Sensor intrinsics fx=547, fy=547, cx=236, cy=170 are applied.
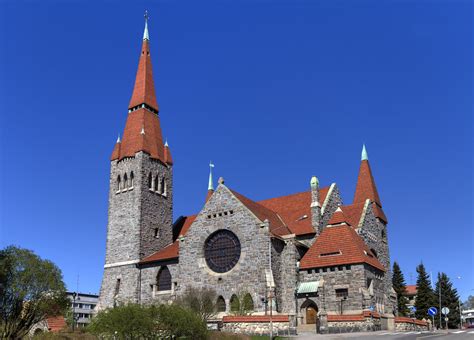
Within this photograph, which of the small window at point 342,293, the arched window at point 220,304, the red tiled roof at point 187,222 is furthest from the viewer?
the red tiled roof at point 187,222

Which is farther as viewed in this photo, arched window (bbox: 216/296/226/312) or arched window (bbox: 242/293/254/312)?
arched window (bbox: 216/296/226/312)

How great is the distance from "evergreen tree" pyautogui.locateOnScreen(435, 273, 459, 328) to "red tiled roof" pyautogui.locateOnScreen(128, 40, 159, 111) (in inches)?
1490

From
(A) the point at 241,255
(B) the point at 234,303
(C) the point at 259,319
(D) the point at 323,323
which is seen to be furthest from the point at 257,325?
(A) the point at 241,255

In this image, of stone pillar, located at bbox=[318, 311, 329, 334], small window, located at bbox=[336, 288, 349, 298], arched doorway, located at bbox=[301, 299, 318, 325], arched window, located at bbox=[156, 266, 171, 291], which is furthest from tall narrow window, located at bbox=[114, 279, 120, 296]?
stone pillar, located at bbox=[318, 311, 329, 334]

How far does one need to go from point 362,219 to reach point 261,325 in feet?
51.6

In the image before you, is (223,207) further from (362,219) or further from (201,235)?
(362,219)

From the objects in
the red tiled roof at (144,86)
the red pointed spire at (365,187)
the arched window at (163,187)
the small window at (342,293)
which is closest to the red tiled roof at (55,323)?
the arched window at (163,187)

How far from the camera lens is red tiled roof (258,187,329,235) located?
41.1 meters

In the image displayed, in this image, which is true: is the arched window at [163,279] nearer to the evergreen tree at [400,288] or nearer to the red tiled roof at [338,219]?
the red tiled roof at [338,219]

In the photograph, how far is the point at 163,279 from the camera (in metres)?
43.3

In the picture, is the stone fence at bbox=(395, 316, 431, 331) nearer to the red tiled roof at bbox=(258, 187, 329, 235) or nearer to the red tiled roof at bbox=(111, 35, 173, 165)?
the red tiled roof at bbox=(258, 187, 329, 235)

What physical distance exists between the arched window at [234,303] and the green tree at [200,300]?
1.15m

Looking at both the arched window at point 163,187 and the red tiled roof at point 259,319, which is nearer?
the red tiled roof at point 259,319

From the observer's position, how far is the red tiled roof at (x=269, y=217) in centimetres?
3888
